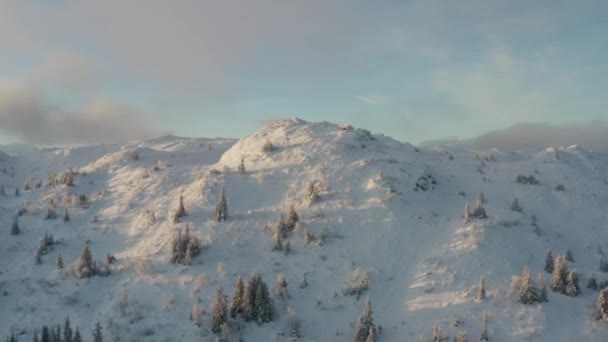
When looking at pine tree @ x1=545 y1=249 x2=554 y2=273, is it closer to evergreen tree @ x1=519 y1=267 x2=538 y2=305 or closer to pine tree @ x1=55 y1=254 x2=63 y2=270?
evergreen tree @ x1=519 y1=267 x2=538 y2=305

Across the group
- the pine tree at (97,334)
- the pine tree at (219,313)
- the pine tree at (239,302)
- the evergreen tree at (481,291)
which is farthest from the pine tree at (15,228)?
the evergreen tree at (481,291)

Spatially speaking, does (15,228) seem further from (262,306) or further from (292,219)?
(262,306)

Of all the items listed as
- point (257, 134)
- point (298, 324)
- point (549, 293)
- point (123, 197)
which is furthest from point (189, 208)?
point (549, 293)

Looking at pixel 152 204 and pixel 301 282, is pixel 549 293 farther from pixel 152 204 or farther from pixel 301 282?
pixel 152 204

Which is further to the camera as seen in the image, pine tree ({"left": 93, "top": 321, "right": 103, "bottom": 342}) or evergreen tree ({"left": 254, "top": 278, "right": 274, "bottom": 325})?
evergreen tree ({"left": 254, "top": 278, "right": 274, "bottom": 325})

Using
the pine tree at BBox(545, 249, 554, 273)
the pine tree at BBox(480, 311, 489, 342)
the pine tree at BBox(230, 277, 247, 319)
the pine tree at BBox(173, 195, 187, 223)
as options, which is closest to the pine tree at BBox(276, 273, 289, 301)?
the pine tree at BBox(230, 277, 247, 319)
